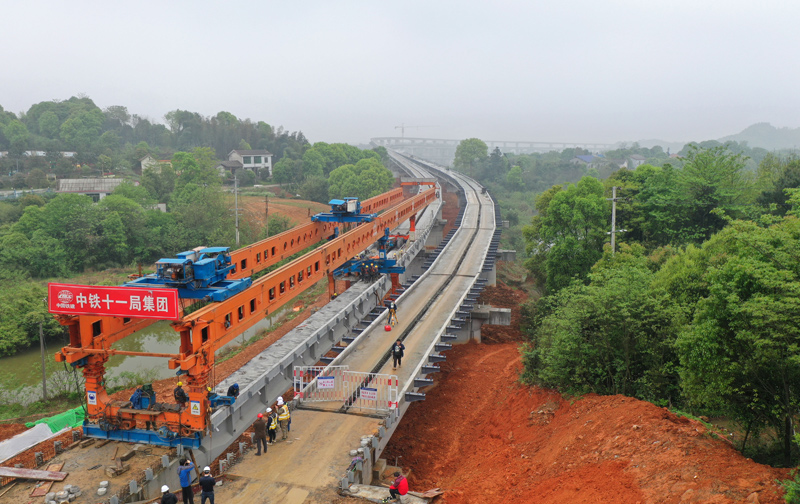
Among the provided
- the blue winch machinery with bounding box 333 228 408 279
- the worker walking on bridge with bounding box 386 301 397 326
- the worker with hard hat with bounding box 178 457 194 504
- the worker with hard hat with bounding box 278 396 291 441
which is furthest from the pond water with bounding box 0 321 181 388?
the worker with hard hat with bounding box 178 457 194 504

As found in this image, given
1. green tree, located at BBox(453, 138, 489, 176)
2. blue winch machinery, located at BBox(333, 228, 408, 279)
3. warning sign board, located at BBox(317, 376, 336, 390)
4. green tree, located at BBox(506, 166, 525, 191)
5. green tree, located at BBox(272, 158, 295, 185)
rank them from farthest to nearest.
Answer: green tree, located at BBox(453, 138, 489, 176), green tree, located at BBox(506, 166, 525, 191), green tree, located at BBox(272, 158, 295, 185), blue winch machinery, located at BBox(333, 228, 408, 279), warning sign board, located at BBox(317, 376, 336, 390)

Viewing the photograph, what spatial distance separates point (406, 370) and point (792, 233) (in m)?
14.0

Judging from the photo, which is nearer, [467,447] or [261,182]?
[467,447]

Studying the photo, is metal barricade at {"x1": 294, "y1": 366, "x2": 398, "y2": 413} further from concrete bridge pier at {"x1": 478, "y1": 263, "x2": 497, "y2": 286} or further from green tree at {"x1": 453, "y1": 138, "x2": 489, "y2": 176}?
green tree at {"x1": 453, "y1": 138, "x2": 489, "y2": 176}

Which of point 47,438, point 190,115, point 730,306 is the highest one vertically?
point 190,115

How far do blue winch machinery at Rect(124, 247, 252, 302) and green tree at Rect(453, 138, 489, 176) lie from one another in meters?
120

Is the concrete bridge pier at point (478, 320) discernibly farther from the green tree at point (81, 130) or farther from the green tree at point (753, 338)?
the green tree at point (81, 130)

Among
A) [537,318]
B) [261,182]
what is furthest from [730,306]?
[261,182]

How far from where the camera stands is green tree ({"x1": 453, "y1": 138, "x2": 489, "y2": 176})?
13650cm

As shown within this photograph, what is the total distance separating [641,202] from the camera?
42875 millimetres

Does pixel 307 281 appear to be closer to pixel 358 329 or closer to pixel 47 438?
pixel 358 329

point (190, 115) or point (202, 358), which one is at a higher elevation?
point (190, 115)

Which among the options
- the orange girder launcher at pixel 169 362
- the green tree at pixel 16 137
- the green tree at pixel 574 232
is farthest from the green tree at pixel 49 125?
the orange girder launcher at pixel 169 362

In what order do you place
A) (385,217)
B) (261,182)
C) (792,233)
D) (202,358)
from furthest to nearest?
(261,182), (385,217), (202,358), (792,233)
